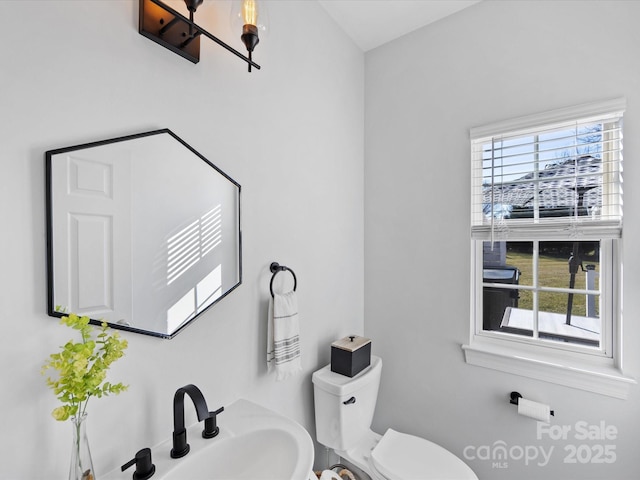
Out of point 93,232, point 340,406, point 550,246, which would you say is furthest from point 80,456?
point 550,246

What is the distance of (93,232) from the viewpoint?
2.58 feet

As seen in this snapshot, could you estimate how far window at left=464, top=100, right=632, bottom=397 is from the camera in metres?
1.36

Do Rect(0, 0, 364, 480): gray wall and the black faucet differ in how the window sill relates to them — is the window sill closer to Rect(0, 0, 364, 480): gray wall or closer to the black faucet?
Rect(0, 0, 364, 480): gray wall

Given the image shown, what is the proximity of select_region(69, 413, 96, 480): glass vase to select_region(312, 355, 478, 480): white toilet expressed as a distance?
96cm

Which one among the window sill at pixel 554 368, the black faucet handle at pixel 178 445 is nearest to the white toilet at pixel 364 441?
the window sill at pixel 554 368

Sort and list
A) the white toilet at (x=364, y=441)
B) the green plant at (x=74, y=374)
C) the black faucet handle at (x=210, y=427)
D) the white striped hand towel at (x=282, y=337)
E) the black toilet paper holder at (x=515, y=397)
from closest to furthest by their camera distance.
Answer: the green plant at (x=74, y=374), the black faucet handle at (x=210, y=427), the white striped hand towel at (x=282, y=337), the white toilet at (x=364, y=441), the black toilet paper holder at (x=515, y=397)

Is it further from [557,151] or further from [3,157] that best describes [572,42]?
[3,157]

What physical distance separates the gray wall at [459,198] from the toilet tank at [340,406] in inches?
16.4

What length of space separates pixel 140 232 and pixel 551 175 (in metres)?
1.74

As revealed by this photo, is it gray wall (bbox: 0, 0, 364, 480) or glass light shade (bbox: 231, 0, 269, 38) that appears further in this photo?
glass light shade (bbox: 231, 0, 269, 38)

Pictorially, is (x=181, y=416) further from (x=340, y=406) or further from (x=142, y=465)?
(x=340, y=406)

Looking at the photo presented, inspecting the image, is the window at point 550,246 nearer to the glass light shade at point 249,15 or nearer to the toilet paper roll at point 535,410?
the toilet paper roll at point 535,410

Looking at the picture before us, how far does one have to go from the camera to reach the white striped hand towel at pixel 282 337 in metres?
1.25

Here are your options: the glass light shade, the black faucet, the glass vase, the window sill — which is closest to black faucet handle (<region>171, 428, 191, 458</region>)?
the black faucet
